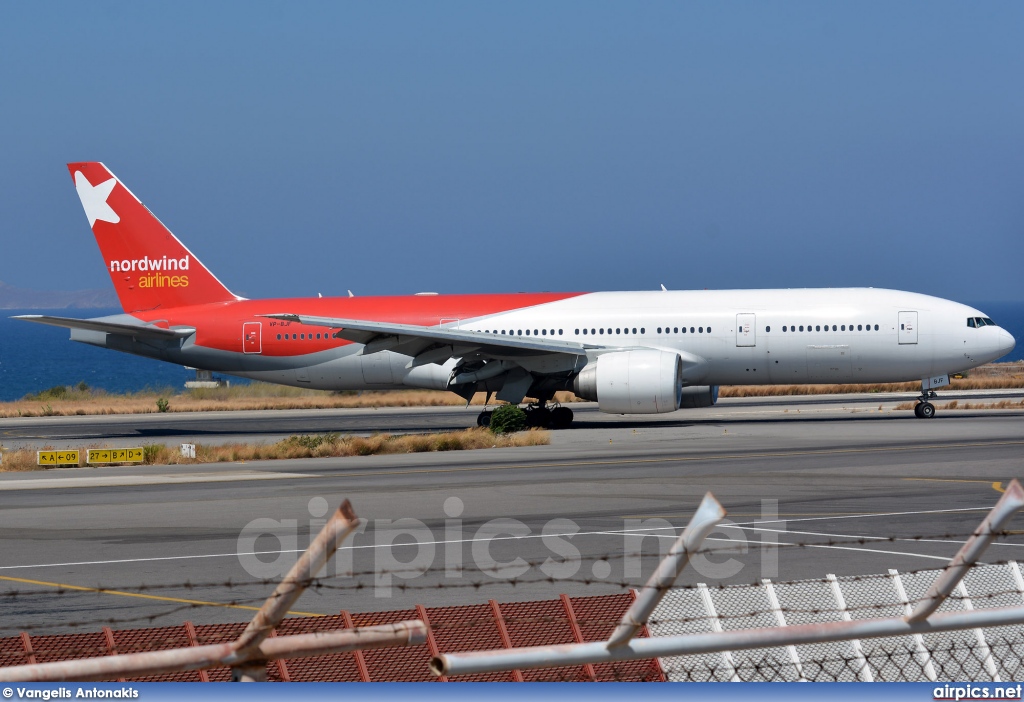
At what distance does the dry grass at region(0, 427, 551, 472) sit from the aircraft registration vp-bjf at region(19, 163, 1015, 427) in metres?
3.53

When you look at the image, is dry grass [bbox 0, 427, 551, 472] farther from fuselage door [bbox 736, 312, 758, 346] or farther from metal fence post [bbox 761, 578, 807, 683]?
metal fence post [bbox 761, 578, 807, 683]

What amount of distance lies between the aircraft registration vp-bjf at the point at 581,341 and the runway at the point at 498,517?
2.40 meters

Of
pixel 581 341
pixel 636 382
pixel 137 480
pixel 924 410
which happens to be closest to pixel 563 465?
pixel 636 382

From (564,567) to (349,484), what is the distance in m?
10.3

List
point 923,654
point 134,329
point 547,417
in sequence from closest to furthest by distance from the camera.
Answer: point 923,654, point 547,417, point 134,329

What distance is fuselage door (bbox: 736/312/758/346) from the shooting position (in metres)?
35.8

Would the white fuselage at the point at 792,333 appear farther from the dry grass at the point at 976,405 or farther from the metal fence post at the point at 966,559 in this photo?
the metal fence post at the point at 966,559

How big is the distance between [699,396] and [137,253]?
20639mm

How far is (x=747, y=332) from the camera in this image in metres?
35.8

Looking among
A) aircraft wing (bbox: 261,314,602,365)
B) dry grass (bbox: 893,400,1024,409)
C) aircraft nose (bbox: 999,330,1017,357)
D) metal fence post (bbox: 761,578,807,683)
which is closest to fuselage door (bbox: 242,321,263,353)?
aircraft wing (bbox: 261,314,602,365)

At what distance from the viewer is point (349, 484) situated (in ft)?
78.9

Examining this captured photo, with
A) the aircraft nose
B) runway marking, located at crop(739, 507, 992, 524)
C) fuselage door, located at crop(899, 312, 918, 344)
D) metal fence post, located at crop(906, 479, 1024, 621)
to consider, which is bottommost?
runway marking, located at crop(739, 507, 992, 524)

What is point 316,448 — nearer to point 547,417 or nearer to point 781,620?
point 547,417

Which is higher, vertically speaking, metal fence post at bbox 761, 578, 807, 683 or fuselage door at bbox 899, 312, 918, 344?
fuselage door at bbox 899, 312, 918, 344
